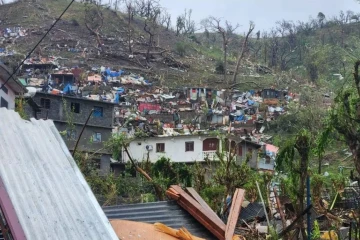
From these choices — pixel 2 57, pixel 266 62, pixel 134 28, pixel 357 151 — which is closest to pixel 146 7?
pixel 134 28

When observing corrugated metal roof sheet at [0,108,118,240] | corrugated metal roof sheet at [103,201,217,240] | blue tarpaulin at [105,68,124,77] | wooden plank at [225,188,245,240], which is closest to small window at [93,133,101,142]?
blue tarpaulin at [105,68,124,77]

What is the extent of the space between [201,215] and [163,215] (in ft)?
1.28

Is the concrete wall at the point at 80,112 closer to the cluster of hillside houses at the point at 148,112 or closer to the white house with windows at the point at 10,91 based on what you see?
the cluster of hillside houses at the point at 148,112

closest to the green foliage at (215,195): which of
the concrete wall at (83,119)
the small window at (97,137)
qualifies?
the concrete wall at (83,119)

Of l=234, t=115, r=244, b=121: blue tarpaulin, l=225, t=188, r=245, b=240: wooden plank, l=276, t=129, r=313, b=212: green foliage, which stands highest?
l=276, t=129, r=313, b=212: green foliage

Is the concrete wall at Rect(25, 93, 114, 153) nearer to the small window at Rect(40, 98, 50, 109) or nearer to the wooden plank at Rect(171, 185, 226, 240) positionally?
the small window at Rect(40, 98, 50, 109)

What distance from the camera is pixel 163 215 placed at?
5320 mm

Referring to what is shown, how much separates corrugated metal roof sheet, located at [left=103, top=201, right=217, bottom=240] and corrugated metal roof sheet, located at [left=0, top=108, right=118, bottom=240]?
61.8 inches

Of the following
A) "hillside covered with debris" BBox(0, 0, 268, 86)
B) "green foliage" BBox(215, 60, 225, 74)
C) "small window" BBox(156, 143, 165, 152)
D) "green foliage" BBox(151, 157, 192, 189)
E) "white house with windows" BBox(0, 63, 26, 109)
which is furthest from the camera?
"green foliage" BBox(215, 60, 225, 74)

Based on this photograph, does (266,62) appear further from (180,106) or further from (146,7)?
(180,106)

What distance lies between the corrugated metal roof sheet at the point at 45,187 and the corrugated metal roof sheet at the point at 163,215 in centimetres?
157

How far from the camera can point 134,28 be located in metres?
53.3

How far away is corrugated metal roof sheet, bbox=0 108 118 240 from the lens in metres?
3.09

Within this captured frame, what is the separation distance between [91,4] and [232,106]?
23.4m
